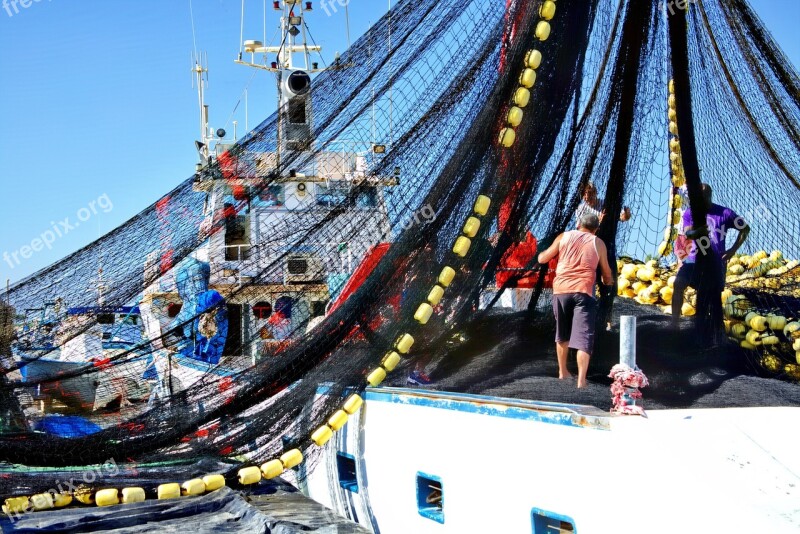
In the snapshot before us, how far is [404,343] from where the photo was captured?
5359 millimetres

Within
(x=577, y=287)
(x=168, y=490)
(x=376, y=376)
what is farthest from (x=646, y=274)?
(x=168, y=490)

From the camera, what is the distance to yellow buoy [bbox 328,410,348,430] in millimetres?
5410

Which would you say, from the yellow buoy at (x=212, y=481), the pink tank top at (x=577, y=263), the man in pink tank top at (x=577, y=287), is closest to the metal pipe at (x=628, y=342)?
the man in pink tank top at (x=577, y=287)

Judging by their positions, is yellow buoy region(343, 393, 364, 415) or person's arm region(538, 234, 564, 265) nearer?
yellow buoy region(343, 393, 364, 415)

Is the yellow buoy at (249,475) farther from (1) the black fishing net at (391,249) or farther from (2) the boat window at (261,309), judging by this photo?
(2) the boat window at (261,309)

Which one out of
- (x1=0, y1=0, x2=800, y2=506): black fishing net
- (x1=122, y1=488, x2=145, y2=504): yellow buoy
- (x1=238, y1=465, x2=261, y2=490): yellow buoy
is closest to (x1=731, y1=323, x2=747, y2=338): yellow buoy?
(x1=0, y1=0, x2=800, y2=506): black fishing net

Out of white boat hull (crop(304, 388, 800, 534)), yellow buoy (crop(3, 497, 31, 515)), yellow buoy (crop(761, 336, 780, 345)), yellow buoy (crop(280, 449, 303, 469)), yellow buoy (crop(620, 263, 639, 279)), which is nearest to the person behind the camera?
white boat hull (crop(304, 388, 800, 534))

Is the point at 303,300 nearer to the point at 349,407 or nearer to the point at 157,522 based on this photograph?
the point at 349,407

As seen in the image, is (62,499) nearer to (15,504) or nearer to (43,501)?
(43,501)

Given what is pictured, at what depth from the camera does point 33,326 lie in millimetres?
5469

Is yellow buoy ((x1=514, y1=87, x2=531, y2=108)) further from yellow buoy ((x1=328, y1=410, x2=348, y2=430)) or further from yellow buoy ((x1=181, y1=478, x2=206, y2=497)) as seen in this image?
yellow buoy ((x1=181, y1=478, x2=206, y2=497))

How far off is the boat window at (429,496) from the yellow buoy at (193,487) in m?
1.29

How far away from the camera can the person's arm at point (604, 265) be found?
555 centimetres

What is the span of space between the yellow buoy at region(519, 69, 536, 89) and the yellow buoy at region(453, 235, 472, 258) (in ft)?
3.14
